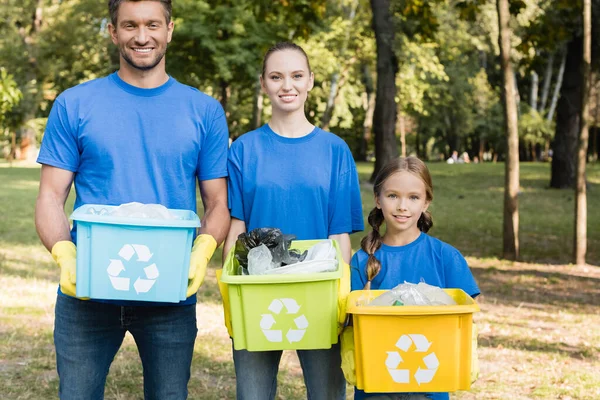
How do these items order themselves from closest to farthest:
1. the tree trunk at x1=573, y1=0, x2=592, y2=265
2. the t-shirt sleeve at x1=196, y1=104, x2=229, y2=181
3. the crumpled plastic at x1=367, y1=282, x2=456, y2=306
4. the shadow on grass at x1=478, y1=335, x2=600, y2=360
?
the crumpled plastic at x1=367, y1=282, x2=456, y2=306 < the t-shirt sleeve at x1=196, y1=104, x2=229, y2=181 < the shadow on grass at x1=478, y1=335, x2=600, y2=360 < the tree trunk at x1=573, y1=0, x2=592, y2=265

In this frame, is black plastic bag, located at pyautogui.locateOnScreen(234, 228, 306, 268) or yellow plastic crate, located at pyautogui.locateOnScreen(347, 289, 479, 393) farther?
black plastic bag, located at pyautogui.locateOnScreen(234, 228, 306, 268)

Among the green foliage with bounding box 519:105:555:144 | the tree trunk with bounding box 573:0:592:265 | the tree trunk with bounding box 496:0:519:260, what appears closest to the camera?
the tree trunk with bounding box 573:0:592:265

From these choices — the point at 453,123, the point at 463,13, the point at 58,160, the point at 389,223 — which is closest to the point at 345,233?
the point at 389,223

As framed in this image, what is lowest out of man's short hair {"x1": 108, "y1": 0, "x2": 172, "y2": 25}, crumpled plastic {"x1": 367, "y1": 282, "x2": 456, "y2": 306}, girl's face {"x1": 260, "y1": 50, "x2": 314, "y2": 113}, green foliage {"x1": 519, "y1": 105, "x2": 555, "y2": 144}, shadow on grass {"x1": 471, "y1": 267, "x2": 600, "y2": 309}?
→ shadow on grass {"x1": 471, "y1": 267, "x2": 600, "y2": 309}

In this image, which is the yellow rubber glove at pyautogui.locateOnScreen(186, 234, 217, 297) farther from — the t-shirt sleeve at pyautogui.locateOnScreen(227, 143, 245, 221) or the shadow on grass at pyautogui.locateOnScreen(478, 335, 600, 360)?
the shadow on grass at pyautogui.locateOnScreen(478, 335, 600, 360)

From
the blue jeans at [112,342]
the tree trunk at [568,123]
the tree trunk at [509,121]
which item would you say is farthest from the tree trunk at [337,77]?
the blue jeans at [112,342]

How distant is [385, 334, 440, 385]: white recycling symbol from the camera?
2576mm

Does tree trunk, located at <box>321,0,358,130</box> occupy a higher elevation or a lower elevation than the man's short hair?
higher

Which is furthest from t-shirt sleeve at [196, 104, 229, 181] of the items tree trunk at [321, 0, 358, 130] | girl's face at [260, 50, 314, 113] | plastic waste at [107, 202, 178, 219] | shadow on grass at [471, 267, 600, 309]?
tree trunk at [321, 0, 358, 130]

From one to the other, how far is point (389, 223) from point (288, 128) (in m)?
0.56

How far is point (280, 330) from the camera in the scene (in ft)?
8.77

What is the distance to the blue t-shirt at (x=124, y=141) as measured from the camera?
9.12ft

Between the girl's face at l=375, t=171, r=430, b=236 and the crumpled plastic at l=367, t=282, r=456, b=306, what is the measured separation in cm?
44

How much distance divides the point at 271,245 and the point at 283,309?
224 millimetres
